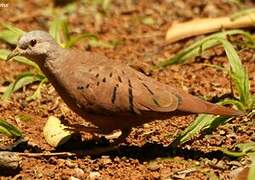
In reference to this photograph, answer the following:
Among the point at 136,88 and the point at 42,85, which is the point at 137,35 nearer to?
the point at 42,85

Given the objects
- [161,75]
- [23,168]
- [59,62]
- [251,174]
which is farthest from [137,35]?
[251,174]

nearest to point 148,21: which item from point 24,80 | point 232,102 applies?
point 24,80

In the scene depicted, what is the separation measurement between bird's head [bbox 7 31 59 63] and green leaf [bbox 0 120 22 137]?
22.5 inches

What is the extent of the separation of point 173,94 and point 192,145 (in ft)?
1.79

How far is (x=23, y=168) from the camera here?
505 centimetres

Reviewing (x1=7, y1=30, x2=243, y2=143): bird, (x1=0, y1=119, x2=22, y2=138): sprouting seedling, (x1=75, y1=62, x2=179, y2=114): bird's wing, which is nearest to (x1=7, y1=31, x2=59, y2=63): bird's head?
(x1=7, y1=30, x2=243, y2=143): bird

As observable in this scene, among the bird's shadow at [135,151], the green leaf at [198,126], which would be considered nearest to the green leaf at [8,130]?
the bird's shadow at [135,151]

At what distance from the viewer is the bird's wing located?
5016mm

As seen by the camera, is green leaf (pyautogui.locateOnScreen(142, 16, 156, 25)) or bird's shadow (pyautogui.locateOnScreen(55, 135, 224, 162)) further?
green leaf (pyautogui.locateOnScreen(142, 16, 156, 25))

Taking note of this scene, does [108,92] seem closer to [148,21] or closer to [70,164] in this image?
[70,164]

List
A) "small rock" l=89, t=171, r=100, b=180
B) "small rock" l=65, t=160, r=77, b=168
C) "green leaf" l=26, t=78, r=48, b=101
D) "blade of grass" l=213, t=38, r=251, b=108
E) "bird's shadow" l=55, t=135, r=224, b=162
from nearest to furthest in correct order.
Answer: "small rock" l=89, t=171, r=100, b=180
"small rock" l=65, t=160, r=77, b=168
"bird's shadow" l=55, t=135, r=224, b=162
"blade of grass" l=213, t=38, r=251, b=108
"green leaf" l=26, t=78, r=48, b=101

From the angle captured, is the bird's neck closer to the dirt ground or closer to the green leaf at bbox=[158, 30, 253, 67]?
the dirt ground

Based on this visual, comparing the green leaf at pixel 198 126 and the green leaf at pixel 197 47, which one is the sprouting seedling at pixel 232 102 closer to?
the green leaf at pixel 198 126

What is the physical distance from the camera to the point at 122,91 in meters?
5.06
